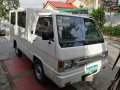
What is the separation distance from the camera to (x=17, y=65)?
655 cm

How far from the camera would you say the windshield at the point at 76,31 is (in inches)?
157

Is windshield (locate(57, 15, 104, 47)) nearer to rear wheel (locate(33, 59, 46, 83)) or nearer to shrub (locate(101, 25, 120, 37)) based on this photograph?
rear wheel (locate(33, 59, 46, 83))

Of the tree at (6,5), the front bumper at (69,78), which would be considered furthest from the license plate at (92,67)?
the tree at (6,5)

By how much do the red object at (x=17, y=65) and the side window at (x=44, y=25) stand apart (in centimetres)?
182

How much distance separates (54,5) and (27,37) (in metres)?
30.1

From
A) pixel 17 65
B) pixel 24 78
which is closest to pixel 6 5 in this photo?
pixel 17 65

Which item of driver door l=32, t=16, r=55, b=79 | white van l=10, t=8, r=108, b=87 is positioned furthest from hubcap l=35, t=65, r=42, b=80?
driver door l=32, t=16, r=55, b=79

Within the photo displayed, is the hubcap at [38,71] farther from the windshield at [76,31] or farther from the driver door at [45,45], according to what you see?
the windshield at [76,31]

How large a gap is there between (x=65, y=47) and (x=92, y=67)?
972 millimetres

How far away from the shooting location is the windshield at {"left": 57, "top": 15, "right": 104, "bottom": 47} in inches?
157

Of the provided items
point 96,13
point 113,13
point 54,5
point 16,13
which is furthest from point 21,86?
point 54,5

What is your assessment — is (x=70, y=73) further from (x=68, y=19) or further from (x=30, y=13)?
(x=30, y=13)

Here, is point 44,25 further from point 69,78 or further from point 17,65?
point 17,65

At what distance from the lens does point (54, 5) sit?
3459cm
